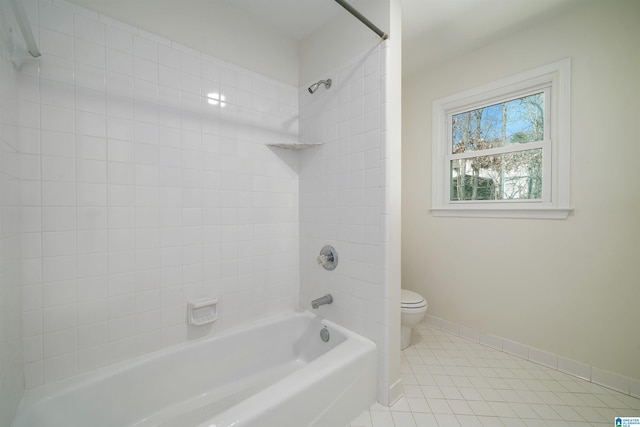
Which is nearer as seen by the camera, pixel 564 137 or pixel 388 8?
pixel 388 8

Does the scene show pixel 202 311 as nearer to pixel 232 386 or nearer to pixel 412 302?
pixel 232 386

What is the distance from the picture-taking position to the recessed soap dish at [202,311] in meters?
1.49

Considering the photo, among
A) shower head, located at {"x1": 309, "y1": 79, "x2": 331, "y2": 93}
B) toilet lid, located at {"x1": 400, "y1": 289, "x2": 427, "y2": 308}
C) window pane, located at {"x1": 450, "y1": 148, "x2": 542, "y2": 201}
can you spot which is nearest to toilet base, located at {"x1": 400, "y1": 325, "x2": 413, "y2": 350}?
toilet lid, located at {"x1": 400, "y1": 289, "x2": 427, "y2": 308}

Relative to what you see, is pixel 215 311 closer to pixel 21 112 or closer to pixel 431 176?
pixel 21 112

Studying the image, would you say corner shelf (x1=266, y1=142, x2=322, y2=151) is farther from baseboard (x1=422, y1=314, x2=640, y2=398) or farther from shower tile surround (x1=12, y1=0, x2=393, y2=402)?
baseboard (x1=422, y1=314, x2=640, y2=398)

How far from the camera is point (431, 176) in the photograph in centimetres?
242

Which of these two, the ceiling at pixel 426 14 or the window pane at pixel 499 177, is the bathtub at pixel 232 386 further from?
the ceiling at pixel 426 14

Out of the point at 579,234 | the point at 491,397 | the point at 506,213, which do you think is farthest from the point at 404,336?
the point at 579,234

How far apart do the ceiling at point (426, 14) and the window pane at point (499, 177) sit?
942mm

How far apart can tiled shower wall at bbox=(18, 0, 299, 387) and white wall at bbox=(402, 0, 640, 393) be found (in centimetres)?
177

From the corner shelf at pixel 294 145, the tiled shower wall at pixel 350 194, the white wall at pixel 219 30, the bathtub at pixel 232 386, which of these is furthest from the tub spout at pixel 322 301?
the white wall at pixel 219 30

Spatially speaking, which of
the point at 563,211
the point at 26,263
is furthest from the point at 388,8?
the point at 26,263

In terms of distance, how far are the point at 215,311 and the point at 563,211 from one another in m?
2.41

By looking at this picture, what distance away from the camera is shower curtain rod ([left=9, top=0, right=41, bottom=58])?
32.9 inches
